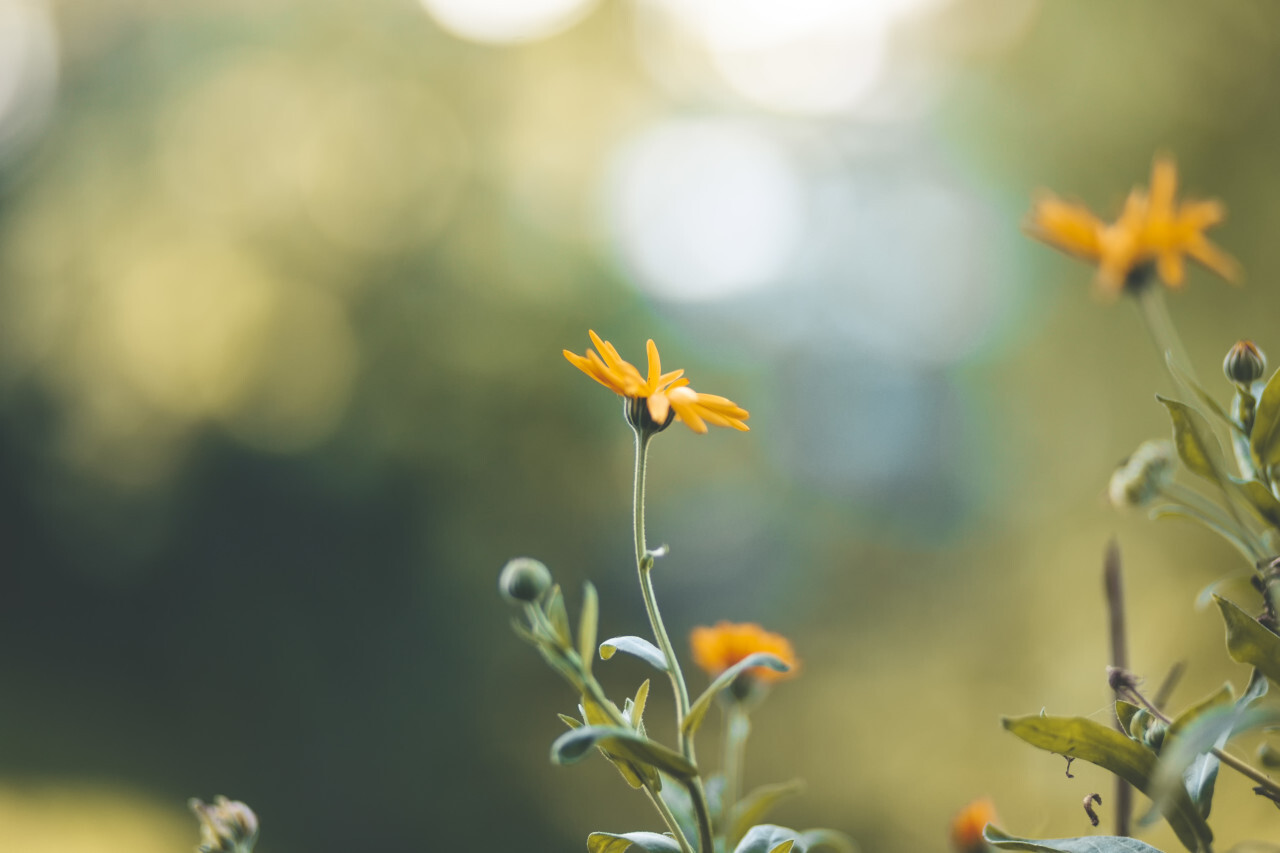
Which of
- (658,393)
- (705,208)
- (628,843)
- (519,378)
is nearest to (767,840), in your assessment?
(628,843)

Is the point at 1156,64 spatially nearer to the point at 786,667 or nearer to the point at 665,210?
the point at 665,210

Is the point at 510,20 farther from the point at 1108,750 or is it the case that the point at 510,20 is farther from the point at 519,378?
the point at 1108,750

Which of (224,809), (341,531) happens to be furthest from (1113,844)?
(341,531)

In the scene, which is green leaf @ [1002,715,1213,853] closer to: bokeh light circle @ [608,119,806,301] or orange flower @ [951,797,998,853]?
orange flower @ [951,797,998,853]

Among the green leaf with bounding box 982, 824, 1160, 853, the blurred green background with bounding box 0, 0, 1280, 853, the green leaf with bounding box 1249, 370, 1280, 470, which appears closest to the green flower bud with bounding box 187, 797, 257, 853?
the green leaf with bounding box 982, 824, 1160, 853

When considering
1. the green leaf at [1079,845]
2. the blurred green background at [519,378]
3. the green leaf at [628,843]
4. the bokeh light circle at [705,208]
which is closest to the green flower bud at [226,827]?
the green leaf at [628,843]

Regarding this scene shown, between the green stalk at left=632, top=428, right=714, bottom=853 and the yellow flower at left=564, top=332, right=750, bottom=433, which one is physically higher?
the yellow flower at left=564, top=332, right=750, bottom=433
